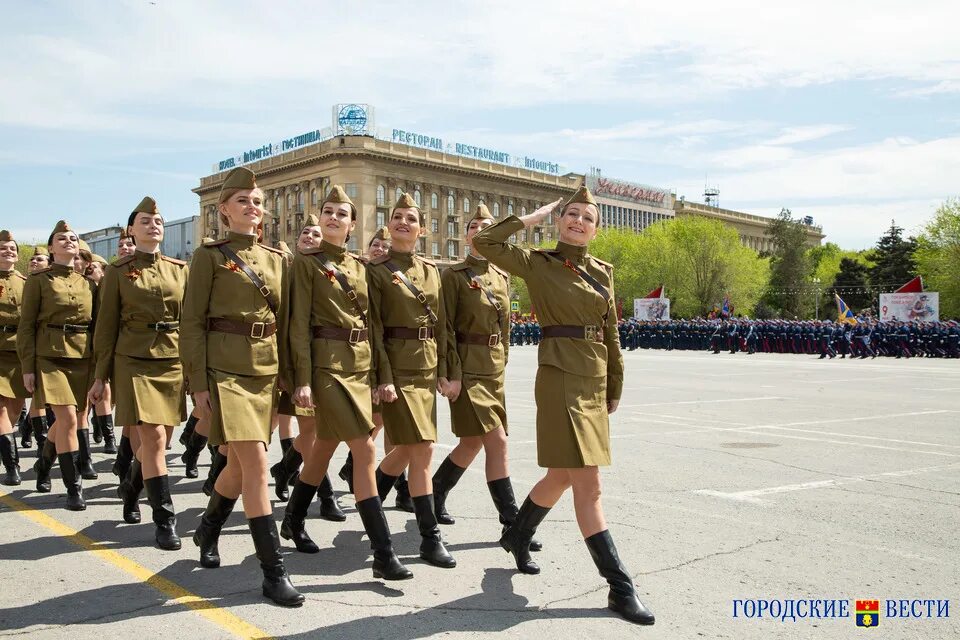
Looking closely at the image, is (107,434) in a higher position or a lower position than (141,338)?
lower

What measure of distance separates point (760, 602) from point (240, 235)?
346 cm

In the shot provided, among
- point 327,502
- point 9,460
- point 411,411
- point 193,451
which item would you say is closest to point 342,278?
point 411,411

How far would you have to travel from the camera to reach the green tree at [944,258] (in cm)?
5841

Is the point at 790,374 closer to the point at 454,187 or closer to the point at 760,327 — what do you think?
the point at 760,327

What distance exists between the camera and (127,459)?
7.98 metres

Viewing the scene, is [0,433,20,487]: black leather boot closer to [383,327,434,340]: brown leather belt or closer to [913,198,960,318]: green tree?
[383,327,434,340]: brown leather belt

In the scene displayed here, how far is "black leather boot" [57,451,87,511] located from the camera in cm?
707

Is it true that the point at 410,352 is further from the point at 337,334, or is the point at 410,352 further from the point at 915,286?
the point at 915,286

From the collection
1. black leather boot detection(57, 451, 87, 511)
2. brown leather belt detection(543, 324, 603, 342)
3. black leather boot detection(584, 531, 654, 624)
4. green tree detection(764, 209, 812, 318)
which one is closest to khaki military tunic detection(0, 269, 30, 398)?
black leather boot detection(57, 451, 87, 511)

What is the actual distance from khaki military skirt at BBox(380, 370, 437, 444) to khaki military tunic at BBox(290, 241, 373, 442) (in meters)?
0.28

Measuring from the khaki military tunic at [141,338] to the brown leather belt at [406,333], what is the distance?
1.69 metres

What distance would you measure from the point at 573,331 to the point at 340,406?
4.54ft

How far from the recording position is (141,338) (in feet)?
21.1

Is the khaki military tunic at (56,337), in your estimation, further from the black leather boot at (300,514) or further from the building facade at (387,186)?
the building facade at (387,186)
